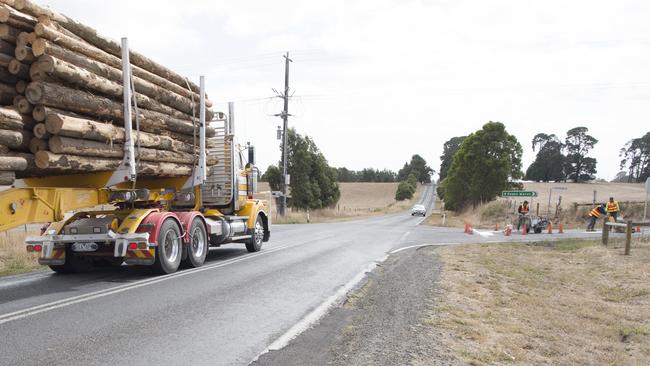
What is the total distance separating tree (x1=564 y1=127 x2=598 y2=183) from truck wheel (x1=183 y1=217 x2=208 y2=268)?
395 ft

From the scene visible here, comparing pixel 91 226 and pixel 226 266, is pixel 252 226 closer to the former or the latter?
pixel 226 266

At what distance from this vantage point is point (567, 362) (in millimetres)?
4863

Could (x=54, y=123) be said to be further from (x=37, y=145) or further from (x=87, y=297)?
(x=87, y=297)

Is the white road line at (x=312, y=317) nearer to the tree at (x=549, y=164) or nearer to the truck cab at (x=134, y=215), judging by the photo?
the truck cab at (x=134, y=215)

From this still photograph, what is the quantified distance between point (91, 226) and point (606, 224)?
15.1 meters

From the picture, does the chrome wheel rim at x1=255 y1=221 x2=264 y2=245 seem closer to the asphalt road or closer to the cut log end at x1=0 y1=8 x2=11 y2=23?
the asphalt road

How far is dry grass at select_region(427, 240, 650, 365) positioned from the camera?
16.9 ft

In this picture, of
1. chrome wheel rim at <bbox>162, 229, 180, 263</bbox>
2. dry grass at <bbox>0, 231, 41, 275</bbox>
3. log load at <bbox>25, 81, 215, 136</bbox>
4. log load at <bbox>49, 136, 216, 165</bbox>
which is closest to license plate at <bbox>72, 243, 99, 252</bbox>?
chrome wheel rim at <bbox>162, 229, 180, 263</bbox>

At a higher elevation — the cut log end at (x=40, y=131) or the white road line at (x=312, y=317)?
the cut log end at (x=40, y=131)

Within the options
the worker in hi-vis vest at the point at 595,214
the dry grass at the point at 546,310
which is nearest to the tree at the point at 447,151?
the worker in hi-vis vest at the point at 595,214

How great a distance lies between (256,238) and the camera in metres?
13.2

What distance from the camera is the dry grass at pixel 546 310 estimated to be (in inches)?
202

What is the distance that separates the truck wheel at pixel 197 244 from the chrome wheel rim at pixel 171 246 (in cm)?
41

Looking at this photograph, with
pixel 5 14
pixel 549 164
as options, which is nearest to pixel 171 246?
pixel 5 14
